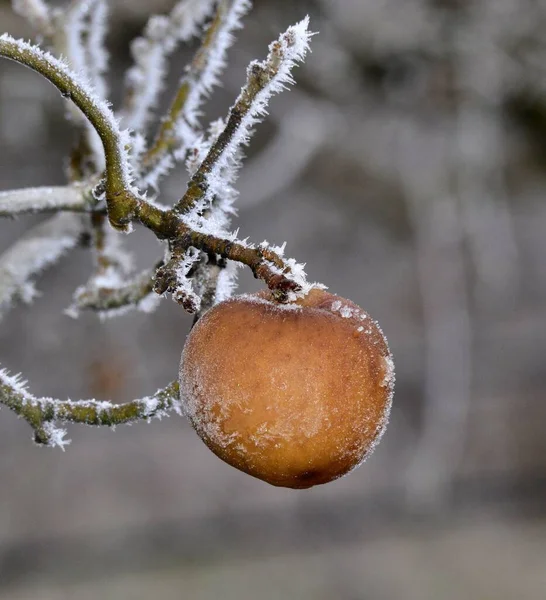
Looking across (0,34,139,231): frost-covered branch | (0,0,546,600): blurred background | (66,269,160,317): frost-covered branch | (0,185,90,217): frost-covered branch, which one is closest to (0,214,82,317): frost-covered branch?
(66,269,160,317): frost-covered branch

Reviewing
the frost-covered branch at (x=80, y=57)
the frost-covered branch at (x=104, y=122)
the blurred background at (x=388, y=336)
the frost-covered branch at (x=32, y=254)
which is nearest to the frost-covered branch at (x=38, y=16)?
the frost-covered branch at (x=80, y=57)

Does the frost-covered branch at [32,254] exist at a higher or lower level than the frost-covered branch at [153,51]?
lower

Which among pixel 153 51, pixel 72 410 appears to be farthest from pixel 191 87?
pixel 72 410

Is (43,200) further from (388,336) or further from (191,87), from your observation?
(388,336)

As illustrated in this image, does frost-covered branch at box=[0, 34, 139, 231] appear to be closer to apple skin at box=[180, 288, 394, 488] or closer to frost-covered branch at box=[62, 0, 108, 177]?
apple skin at box=[180, 288, 394, 488]

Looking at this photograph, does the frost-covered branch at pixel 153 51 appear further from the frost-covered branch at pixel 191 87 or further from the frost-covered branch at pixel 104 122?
the frost-covered branch at pixel 104 122
